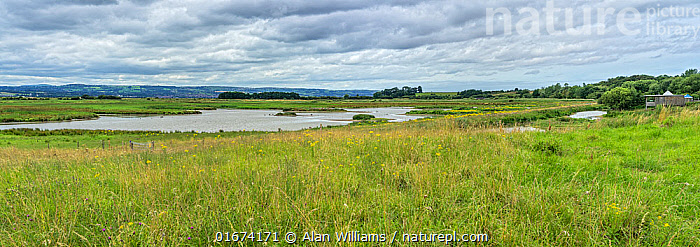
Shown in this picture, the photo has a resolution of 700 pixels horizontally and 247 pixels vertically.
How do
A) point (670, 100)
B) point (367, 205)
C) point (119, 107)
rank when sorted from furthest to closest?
point (119, 107), point (670, 100), point (367, 205)

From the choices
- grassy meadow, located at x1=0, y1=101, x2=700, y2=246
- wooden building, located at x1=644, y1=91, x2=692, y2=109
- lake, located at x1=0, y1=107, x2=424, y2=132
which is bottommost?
lake, located at x1=0, y1=107, x2=424, y2=132

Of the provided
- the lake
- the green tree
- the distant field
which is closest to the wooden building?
the green tree

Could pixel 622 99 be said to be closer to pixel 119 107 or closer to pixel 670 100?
pixel 670 100

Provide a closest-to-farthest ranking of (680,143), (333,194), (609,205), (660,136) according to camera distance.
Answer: (609,205) < (333,194) < (680,143) < (660,136)

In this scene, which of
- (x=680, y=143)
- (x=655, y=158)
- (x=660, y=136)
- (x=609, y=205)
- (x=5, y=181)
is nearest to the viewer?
(x=609, y=205)

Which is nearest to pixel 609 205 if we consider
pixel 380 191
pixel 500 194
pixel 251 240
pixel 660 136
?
pixel 500 194

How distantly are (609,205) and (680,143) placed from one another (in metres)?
7.28

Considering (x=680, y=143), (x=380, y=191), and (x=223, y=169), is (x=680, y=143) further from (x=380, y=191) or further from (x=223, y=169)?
(x=223, y=169)

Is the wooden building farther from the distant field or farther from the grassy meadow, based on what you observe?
the grassy meadow

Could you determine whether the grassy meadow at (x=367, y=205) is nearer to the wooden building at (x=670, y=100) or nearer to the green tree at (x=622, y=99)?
the wooden building at (x=670, y=100)

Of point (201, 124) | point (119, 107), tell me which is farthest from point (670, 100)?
point (119, 107)

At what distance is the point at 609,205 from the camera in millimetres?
4207

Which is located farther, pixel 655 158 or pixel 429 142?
pixel 429 142

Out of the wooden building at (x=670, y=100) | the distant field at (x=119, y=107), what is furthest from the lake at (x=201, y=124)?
the wooden building at (x=670, y=100)
